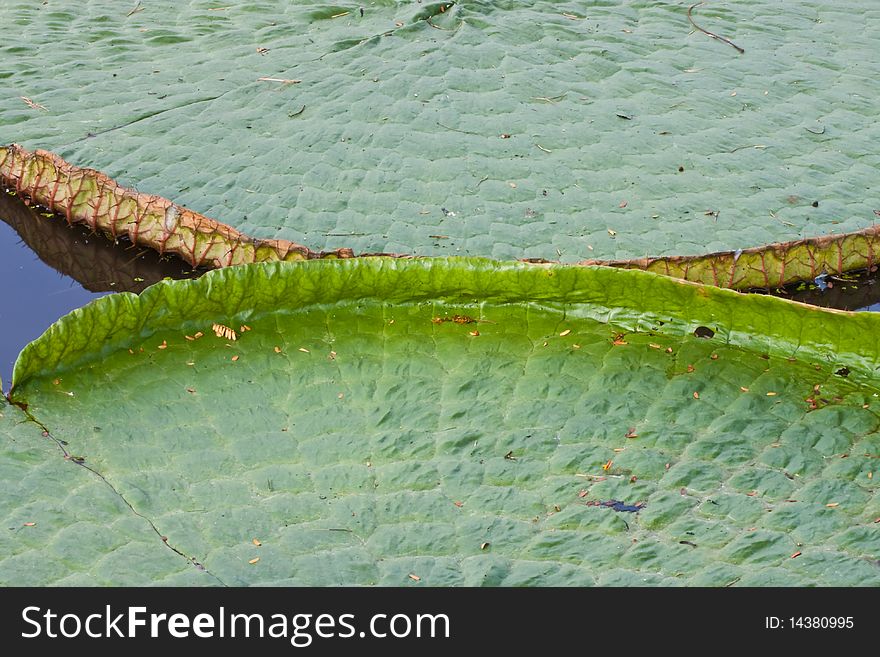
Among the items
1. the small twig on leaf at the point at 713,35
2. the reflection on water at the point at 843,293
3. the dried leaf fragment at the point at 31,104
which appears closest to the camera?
the reflection on water at the point at 843,293

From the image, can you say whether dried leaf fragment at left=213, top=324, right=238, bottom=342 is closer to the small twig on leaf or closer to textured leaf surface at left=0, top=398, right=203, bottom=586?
textured leaf surface at left=0, top=398, right=203, bottom=586

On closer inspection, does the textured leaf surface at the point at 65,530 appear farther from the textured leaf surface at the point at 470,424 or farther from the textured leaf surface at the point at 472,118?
the textured leaf surface at the point at 472,118

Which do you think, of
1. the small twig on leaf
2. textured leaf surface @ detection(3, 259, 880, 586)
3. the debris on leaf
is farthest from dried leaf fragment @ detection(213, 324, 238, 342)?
the small twig on leaf

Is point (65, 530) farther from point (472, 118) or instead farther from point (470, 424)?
point (472, 118)

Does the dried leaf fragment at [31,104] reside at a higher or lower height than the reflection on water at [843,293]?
higher

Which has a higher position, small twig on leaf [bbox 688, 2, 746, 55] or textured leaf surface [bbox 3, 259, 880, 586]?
small twig on leaf [bbox 688, 2, 746, 55]

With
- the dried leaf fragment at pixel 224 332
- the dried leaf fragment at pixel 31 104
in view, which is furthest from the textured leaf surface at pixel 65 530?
the dried leaf fragment at pixel 31 104
